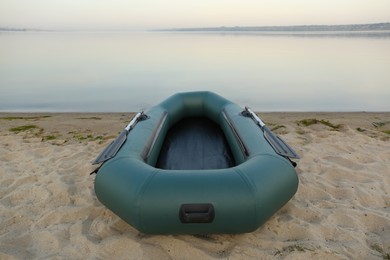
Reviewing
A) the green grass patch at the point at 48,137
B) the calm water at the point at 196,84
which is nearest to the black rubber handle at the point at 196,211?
the green grass patch at the point at 48,137

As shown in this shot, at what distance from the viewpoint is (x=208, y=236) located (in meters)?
2.43

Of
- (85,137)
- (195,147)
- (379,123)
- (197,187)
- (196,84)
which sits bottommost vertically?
(196,84)

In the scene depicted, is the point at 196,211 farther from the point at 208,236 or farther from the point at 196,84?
the point at 196,84

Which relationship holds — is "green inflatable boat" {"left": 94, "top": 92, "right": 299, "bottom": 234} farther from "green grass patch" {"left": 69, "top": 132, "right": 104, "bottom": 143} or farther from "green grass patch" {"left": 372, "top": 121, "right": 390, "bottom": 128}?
"green grass patch" {"left": 372, "top": 121, "right": 390, "bottom": 128}

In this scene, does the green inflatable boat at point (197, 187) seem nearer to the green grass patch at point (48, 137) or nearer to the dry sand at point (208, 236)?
the dry sand at point (208, 236)

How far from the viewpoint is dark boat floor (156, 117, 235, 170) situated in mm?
3398

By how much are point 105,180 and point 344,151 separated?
115 inches

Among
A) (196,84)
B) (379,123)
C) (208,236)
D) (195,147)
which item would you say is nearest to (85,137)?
(195,147)

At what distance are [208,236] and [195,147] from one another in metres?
1.50

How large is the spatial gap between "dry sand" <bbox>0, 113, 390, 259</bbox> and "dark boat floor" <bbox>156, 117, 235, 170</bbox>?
78 cm

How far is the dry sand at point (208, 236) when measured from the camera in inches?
89.5

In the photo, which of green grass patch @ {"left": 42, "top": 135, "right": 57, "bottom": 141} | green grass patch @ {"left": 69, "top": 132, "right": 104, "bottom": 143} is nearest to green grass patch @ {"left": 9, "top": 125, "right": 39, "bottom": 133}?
green grass patch @ {"left": 42, "top": 135, "right": 57, "bottom": 141}

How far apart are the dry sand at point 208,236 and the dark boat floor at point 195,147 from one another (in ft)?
2.57

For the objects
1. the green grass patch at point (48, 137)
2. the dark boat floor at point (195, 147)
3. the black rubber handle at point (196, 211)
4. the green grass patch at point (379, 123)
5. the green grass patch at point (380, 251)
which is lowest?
the green grass patch at point (379, 123)
